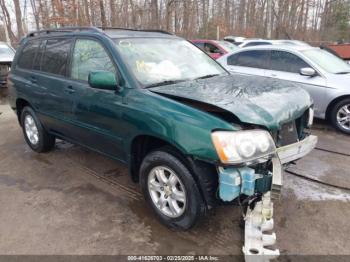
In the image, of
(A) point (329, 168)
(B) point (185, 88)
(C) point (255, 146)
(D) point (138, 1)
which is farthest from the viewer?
(D) point (138, 1)

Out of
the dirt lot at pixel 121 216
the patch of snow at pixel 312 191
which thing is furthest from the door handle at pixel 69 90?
the patch of snow at pixel 312 191

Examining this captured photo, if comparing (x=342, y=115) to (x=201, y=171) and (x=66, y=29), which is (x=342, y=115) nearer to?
(x=201, y=171)

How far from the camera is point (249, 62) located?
7.14 m

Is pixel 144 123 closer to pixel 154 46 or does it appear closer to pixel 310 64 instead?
pixel 154 46

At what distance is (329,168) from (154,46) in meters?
2.84

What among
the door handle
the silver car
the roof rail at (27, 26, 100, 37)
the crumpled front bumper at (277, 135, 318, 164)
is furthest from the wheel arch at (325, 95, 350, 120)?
the door handle

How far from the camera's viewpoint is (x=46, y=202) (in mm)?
3729

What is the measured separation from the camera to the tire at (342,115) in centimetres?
574

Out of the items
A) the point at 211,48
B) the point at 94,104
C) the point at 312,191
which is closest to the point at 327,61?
the point at 312,191

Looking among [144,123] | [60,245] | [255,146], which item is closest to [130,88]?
[144,123]

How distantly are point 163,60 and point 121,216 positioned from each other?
5.82 ft

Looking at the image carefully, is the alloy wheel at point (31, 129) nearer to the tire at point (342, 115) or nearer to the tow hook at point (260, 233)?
the tow hook at point (260, 233)

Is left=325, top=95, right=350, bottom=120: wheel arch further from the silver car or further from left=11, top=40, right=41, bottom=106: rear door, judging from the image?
left=11, top=40, right=41, bottom=106: rear door

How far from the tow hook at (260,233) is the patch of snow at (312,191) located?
1.11 metres
